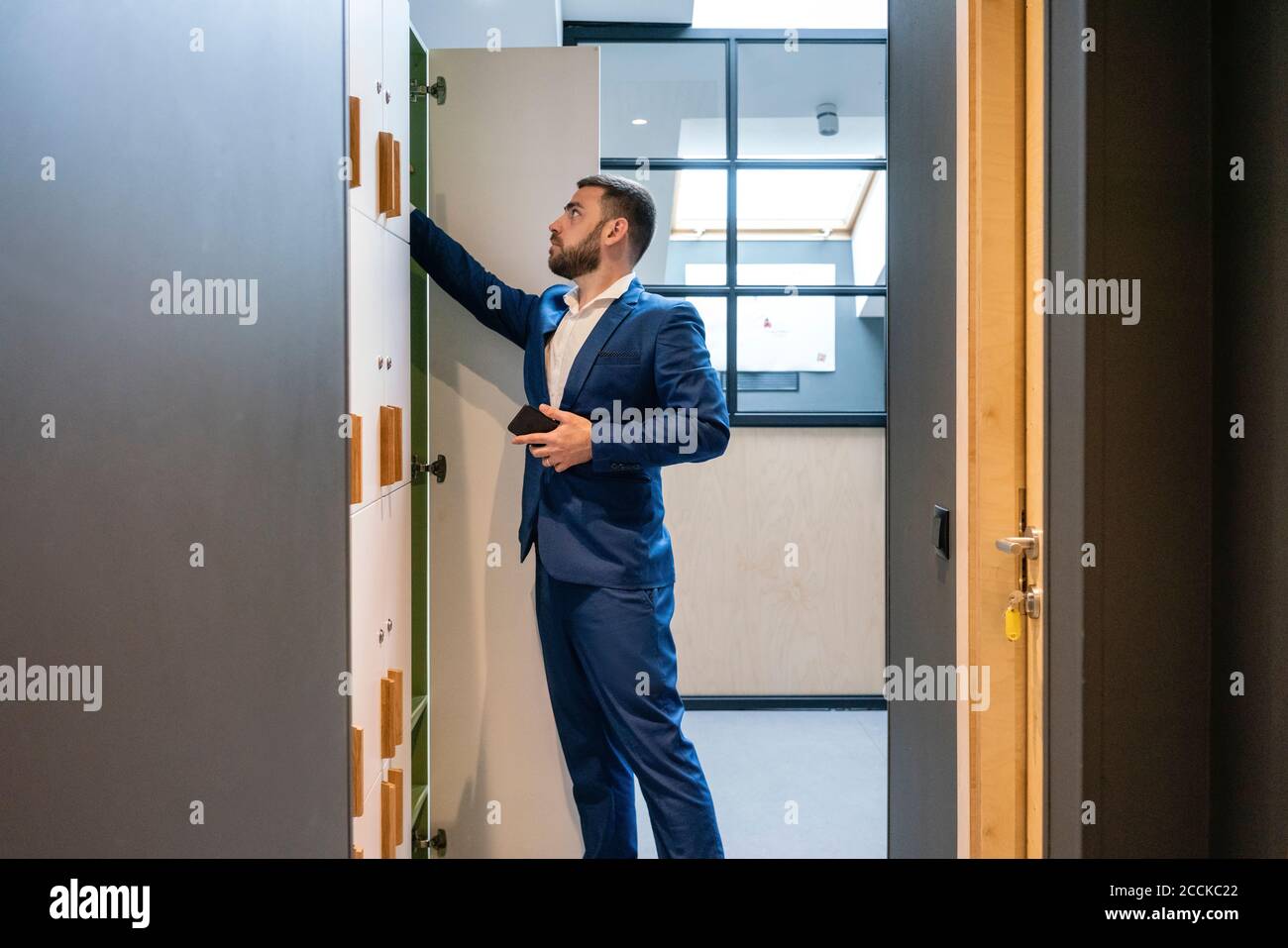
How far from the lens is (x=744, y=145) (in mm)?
3770

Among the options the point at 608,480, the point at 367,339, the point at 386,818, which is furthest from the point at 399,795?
the point at 367,339

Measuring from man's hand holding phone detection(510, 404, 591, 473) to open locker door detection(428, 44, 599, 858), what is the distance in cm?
22

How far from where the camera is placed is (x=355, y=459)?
4.73 feet

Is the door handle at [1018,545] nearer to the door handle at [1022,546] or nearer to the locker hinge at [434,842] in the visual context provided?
the door handle at [1022,546]

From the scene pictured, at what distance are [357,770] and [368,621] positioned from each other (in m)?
0.26

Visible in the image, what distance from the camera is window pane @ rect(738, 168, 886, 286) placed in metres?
3.78

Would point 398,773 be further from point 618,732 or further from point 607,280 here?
point 607,280

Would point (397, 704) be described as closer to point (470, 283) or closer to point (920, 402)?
point (470, 283)

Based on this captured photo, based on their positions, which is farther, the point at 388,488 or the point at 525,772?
the point at 525,772

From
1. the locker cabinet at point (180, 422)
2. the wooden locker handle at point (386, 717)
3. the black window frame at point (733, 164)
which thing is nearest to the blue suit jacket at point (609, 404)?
the wooden locker handle at point (386, 717)

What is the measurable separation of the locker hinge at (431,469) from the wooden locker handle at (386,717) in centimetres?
53

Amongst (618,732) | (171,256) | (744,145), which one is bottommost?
(618,732)
